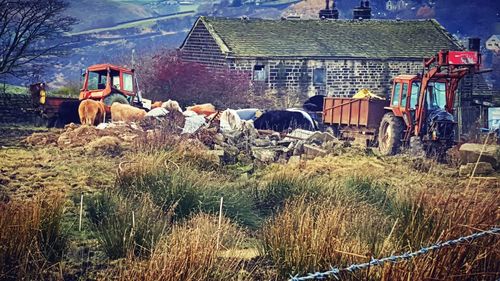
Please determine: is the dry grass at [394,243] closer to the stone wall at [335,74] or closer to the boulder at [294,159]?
the boulder at [294,159]

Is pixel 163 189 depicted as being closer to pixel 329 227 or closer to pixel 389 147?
pixel 329 227

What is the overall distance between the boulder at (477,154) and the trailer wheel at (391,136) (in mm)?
2233

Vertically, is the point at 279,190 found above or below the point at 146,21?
below

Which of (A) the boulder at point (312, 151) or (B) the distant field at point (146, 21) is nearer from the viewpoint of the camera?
(A) the boulder at point (312, 151)

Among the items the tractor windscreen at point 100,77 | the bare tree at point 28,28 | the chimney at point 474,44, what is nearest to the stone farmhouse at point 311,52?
the chimney at point 474,44

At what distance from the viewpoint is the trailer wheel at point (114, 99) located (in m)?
22.9

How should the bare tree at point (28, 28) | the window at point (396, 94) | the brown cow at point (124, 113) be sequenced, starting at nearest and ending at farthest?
the window at point (396, 94) → the brown cow at point (124, 113) → the bare tree at point (28, 28)

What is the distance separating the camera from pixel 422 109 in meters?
18.9

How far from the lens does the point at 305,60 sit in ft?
118

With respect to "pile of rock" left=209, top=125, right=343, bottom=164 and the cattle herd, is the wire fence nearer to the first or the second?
"pile of rock" left=209, top=125, right=343, bottom=164

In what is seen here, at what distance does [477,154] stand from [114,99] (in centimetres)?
1124

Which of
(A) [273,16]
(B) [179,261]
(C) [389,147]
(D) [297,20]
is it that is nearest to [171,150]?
(C) [389,147]

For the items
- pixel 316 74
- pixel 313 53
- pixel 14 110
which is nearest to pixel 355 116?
→ pixel 14 110

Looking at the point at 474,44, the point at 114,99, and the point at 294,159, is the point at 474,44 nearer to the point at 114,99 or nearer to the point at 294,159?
the point at 114,99
